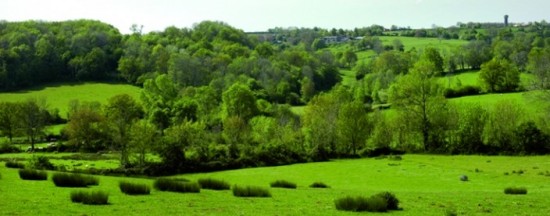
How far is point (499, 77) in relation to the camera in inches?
4614

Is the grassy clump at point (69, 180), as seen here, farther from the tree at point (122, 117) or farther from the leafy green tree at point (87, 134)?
the leafy green tree at point (87, 134)

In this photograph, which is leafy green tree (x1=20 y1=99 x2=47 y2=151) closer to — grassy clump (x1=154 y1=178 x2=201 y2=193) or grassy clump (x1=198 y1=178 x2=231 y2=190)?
grassy clump (x1=198 y1=178 x2=231 y2=190)

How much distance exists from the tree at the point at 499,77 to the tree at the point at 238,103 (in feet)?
181

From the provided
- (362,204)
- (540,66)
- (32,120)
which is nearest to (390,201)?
(362,204)

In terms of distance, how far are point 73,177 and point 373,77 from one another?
130 metres

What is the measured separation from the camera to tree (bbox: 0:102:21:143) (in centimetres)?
9519

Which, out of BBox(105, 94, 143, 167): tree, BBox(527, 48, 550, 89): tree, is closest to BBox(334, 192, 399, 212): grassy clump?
BBox(105, 94, 143, 167): tree

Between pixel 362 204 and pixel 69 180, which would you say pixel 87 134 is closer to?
pixel 69 180

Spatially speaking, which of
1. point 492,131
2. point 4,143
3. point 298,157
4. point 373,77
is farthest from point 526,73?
point 4,143

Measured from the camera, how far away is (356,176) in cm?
5322

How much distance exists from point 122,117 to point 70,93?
181 ft

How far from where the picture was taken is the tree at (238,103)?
10225 centimetres

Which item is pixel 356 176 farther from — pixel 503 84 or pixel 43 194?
pixel 503 84

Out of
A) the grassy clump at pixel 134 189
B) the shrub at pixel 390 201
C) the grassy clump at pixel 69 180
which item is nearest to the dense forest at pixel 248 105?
the grassy clump at pixel 69 180
